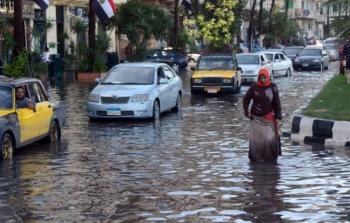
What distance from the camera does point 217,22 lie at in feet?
200

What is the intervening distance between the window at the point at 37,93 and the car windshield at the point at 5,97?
29.3 inches

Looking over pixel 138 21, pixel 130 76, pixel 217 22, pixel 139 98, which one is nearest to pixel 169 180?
pixel 139 98

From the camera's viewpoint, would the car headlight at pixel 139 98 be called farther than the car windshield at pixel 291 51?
No

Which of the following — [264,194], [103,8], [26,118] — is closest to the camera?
[264,194]

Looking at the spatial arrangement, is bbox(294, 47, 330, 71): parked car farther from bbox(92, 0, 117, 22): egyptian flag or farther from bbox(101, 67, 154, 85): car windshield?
bbox(101, 67, 154, 85): car windshield

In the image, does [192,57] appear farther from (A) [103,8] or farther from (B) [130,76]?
(B) [130,76]

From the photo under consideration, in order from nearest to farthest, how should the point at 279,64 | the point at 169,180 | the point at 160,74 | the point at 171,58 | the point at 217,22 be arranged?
the point at 169,180
the point at 160,74
the point at 279,64
the point at 171,58
the point at 217,22

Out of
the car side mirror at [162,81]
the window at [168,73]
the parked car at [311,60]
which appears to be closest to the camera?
the car side mirror at [162,81]

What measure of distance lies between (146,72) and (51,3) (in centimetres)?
2535

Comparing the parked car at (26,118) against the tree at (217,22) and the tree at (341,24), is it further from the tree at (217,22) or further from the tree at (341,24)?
the tree at (217,22)

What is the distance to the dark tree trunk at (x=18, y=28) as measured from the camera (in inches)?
1236

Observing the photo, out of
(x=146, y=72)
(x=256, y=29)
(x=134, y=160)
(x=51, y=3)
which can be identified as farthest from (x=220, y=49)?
(x=134, y=160)

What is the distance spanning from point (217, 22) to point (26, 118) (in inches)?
1842

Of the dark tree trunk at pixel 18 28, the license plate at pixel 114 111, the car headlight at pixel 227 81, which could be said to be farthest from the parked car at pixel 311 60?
the license plate at pixel 114 111
